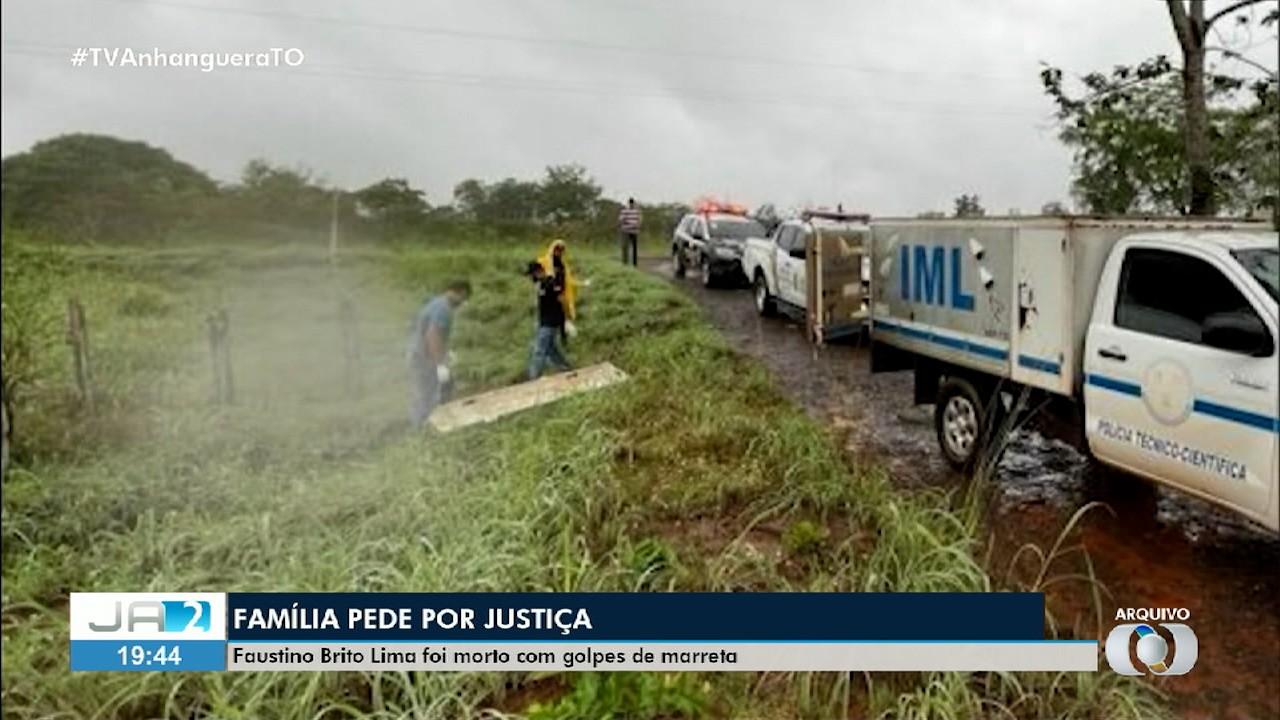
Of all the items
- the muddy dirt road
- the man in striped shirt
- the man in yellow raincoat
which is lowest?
the muddy dirt road

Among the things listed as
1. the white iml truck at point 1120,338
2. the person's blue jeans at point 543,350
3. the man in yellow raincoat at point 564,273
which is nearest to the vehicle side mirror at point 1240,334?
the white iml truck at point 1120,338

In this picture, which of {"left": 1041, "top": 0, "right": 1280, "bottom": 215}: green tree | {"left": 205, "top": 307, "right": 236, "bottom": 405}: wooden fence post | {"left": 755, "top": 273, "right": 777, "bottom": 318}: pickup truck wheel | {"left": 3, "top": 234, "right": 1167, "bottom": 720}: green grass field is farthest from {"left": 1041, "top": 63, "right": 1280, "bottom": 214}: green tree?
{"left": 205, "top": 307, "right": 236, "bottom": 405}: wooden fence post

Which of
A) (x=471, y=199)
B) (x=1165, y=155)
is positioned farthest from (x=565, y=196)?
(x=1165, y=155)

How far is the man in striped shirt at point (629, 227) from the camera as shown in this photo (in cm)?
593

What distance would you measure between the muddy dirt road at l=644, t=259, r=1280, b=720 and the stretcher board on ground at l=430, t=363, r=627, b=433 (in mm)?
1713

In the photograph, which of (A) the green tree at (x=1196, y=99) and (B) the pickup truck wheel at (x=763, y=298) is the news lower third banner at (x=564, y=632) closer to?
(A) the green tree at (x=1196, y=99)

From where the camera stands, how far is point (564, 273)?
6184mm

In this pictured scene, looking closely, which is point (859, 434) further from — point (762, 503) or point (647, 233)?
point (647, 233)

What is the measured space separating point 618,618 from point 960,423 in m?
3.39

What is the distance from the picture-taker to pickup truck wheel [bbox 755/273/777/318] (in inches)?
398

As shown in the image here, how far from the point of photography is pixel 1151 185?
23.0 feet

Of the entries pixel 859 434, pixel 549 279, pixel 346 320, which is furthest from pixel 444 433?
pixel 859 434

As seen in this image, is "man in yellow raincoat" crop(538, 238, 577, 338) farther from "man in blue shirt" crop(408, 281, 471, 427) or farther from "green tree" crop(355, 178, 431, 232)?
"green tree" crop(355, 178, 431, 232)

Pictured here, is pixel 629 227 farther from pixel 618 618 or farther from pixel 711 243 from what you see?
pixel 711 243
